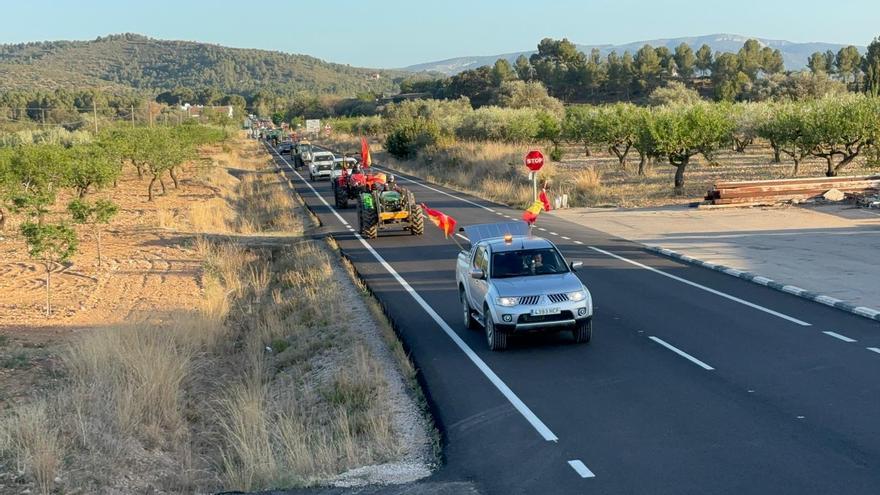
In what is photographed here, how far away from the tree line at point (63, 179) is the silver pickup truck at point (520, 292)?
432 inches

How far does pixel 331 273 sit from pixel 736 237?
466 inches

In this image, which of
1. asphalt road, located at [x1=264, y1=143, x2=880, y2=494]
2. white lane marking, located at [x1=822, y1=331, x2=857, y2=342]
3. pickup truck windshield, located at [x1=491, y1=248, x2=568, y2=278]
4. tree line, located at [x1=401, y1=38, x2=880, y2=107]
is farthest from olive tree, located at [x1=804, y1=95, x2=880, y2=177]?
tree line, located at [x1=401, y1=38, x2=880, y2=107]

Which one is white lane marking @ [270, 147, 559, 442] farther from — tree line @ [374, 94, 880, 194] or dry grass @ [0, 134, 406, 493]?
tree line @ [374, 94, 880, 194]

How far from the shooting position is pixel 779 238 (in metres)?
25.0

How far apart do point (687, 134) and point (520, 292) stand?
89.1 feet

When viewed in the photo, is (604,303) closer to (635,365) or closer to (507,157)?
(635,365)

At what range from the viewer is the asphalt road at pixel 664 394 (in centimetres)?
839

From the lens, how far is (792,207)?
1266 inches

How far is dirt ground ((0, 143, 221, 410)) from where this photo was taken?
1505 centimetres

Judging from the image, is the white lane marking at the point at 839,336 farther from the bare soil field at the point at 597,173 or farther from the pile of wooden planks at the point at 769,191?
the bare soil field at the point at 597,173

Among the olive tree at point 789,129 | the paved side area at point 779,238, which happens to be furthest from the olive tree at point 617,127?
the paved side area at point 779,238

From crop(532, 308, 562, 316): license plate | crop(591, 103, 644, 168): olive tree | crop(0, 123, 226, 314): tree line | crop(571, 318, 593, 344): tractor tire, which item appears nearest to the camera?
crop(532, 308, 562, 316): license plate

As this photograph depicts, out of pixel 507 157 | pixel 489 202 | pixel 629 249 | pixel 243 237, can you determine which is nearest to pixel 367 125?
pixel 507 157

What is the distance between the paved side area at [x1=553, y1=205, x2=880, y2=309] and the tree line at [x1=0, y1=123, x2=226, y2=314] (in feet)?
53.1
